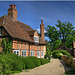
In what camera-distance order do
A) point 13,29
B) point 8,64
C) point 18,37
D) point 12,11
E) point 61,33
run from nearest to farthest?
point 8,64 < point 18,37 < point 13,29 < point 12,11 < point 61,33

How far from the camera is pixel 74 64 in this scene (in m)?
12.6

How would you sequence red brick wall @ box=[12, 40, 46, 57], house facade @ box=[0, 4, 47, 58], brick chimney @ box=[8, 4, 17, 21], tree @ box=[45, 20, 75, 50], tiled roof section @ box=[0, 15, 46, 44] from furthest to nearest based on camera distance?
tree @ box=[45, 20, 75, 50] → brick chimney @ box=[8, 4, 17, 21] → tiled roof section @ box=[0, 15, 46, 44] → red brick wall @ box=[12, 40, 46, 57] → house facade @ box=[0, 4, 47, 58]

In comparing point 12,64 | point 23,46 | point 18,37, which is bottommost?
point 12,64

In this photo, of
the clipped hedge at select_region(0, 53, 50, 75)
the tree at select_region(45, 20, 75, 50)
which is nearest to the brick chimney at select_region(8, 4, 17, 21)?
the clipped hedge at select_region(0, 53, 50, 75)

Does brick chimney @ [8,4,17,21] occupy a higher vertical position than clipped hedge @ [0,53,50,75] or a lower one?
higher

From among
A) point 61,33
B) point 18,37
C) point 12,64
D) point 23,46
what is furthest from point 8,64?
point 61,33

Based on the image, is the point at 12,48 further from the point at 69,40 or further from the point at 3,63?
the point at 69,40

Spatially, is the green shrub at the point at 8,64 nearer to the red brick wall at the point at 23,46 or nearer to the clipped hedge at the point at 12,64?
the clipped hedge at the point at 12,64

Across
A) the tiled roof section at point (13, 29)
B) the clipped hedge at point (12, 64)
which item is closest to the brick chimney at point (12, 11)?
the tiled roof section at point (13, 29)

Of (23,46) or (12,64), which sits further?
(23,46)

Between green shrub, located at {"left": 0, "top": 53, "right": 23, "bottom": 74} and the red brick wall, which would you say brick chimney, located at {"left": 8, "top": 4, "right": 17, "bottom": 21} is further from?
green shrub, located at {"left": 0, "top": 53, "right": 23, "bottom": 74}

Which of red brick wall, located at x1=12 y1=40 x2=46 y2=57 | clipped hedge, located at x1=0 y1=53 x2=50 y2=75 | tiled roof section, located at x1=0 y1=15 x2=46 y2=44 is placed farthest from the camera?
tiled roof section, located at x1=0 y1=15 x2=46 y2=44

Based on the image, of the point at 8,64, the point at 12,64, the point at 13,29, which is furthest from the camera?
the point at 13,29

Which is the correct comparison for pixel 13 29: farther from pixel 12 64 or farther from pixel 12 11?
pixel 12 64
